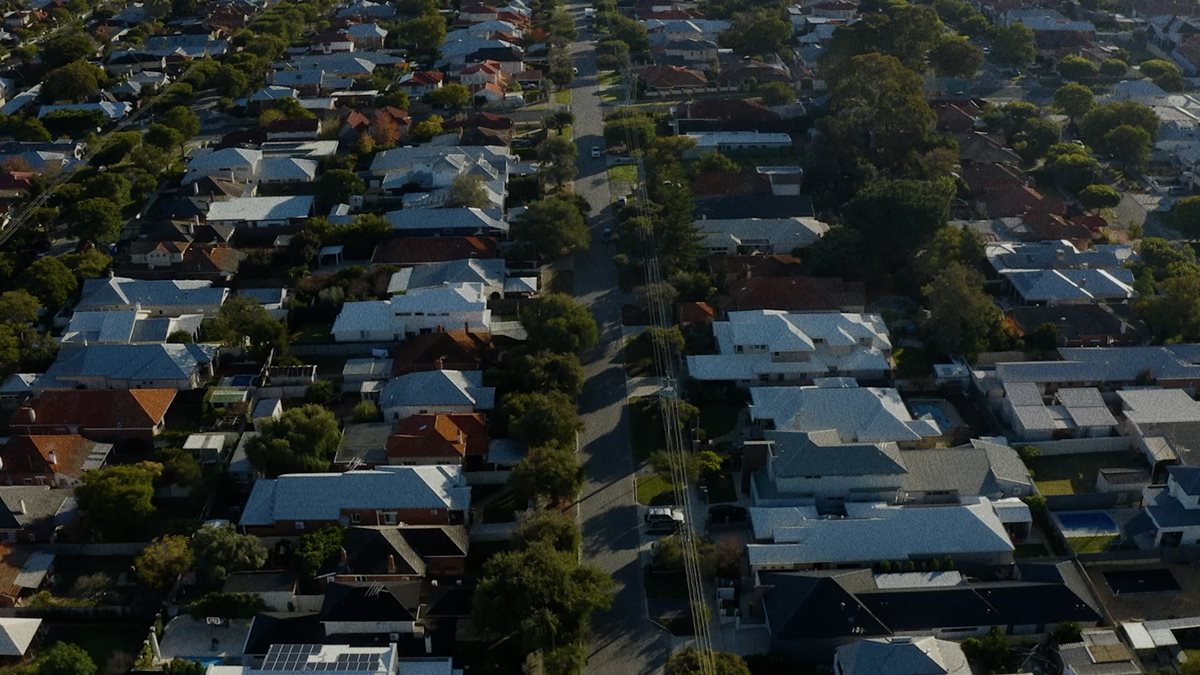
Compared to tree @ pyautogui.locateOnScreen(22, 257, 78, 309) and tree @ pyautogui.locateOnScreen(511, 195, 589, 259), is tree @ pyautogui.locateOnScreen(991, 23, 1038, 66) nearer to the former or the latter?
tree @ pyautogui.locateOnScreen(511, 195, 589, 259)

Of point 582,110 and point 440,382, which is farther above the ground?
point 440,382

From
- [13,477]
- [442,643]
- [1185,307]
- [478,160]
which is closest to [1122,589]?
[1185,307]

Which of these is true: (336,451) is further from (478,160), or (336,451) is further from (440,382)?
(478,160)

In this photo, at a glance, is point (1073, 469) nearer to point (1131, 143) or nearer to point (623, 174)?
point (1131, 143)

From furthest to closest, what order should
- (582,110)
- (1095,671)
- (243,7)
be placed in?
(243,7), (582,110), (1095,671)

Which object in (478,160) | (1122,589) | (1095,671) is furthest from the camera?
(478,160)

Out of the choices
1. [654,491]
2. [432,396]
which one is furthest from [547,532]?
[432,396]
